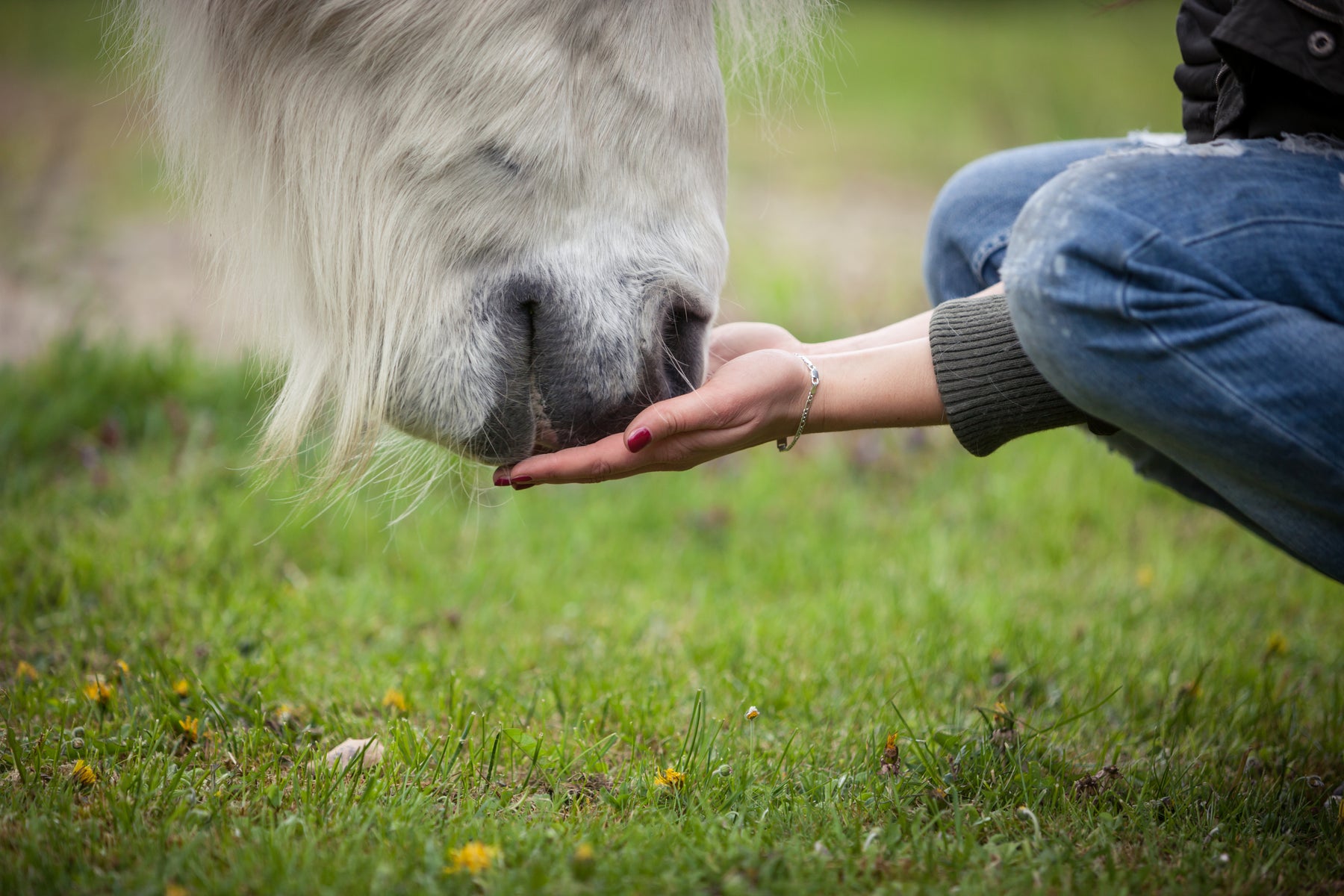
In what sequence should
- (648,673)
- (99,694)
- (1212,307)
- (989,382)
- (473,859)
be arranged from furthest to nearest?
(648,673)
(99,694)
(989,382)
(1212,307)
(473,859)

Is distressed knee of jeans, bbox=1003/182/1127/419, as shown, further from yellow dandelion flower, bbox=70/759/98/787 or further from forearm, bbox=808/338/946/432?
yellow dandelion flower, bbox=70/759/98/787

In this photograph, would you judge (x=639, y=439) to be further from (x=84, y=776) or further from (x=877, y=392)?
(x=84, y=776)

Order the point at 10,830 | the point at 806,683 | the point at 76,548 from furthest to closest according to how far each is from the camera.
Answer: the point at 76,548 < the point at 806,683 < the point at 10,830

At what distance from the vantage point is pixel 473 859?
4.35ft

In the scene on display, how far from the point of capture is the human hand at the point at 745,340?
77.7 inches

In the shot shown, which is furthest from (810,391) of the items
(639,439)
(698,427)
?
(639,439)

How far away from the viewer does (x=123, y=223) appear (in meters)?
6.01

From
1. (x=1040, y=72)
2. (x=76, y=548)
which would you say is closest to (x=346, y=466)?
(x=76, y=548)

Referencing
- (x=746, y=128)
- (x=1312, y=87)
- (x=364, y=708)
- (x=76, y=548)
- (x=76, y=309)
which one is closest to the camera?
(x=1312, y=87)

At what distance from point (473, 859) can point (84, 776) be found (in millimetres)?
688

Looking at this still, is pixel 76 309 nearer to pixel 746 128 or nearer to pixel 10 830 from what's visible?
pixel 10 830

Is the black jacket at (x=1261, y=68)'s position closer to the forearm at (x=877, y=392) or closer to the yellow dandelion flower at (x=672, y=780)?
the forearm at (x=877, y=392)

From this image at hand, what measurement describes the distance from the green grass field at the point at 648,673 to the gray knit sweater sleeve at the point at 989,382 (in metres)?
0.53

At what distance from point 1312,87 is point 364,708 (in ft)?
6.25
